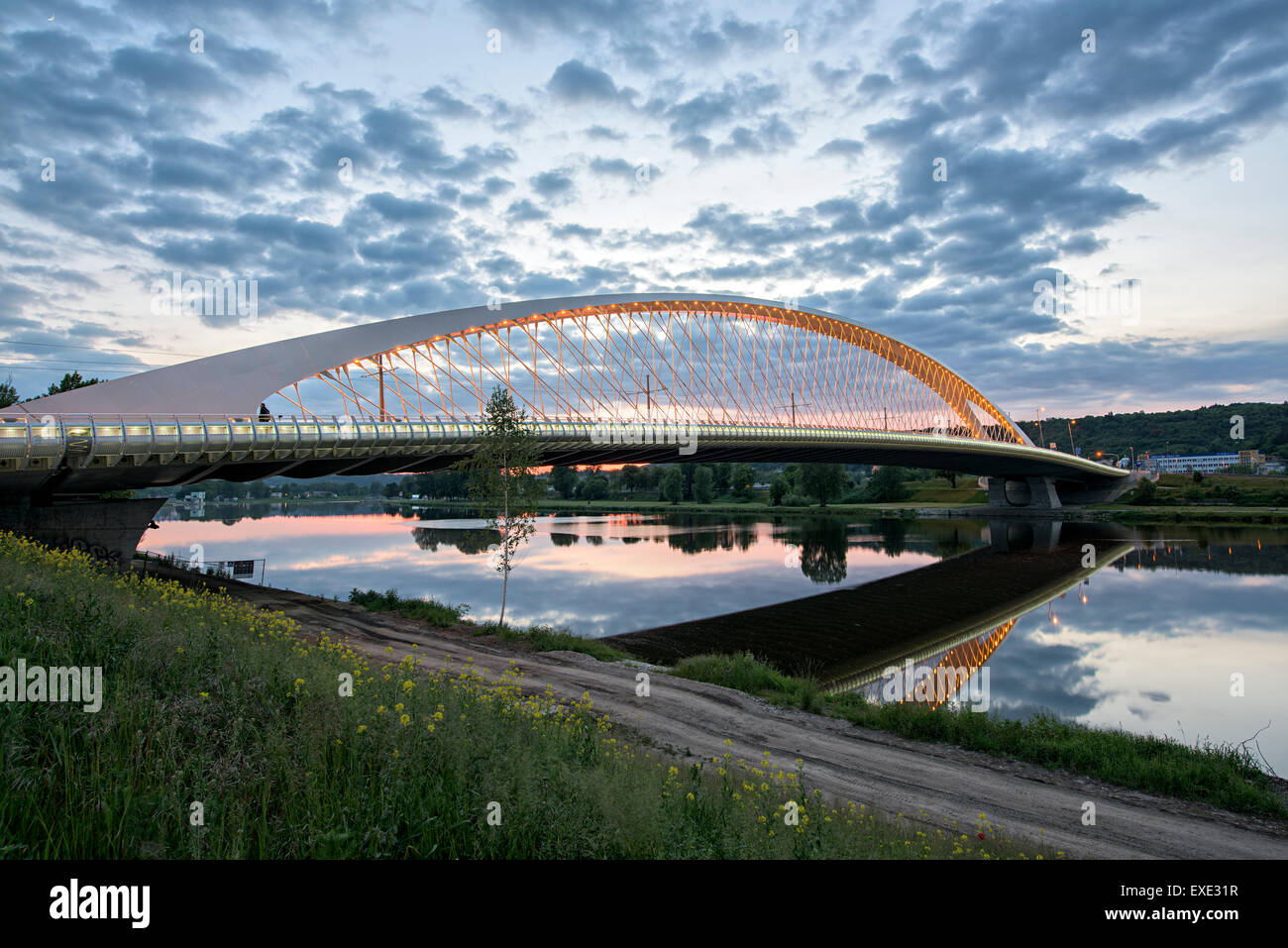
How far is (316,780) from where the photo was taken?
3.93 meters

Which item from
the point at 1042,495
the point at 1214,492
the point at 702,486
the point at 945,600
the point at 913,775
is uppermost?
the point at 702,486

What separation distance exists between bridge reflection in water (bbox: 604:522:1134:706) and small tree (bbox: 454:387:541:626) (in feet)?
16.2

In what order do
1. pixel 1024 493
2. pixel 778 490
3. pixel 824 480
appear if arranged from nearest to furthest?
pixel 1024 493 < pixel 824 480 < pixel 778 490

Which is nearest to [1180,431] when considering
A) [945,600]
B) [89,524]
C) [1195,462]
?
[1195,462]

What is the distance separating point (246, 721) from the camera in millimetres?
4699

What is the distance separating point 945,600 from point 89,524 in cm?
3391

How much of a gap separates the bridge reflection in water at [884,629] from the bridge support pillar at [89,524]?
18686mm

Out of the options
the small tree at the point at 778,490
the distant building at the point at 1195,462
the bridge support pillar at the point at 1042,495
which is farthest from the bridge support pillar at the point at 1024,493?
the distant building at the point at 1195,462

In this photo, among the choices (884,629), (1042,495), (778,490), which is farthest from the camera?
(778,490)

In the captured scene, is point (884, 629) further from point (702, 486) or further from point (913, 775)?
point (702, 486)

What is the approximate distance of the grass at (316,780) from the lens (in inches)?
135

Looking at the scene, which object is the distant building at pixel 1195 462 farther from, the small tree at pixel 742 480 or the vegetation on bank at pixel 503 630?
the vegetation on bank at pixel 503 630

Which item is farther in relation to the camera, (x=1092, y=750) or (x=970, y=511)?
(x=970, y=511)
